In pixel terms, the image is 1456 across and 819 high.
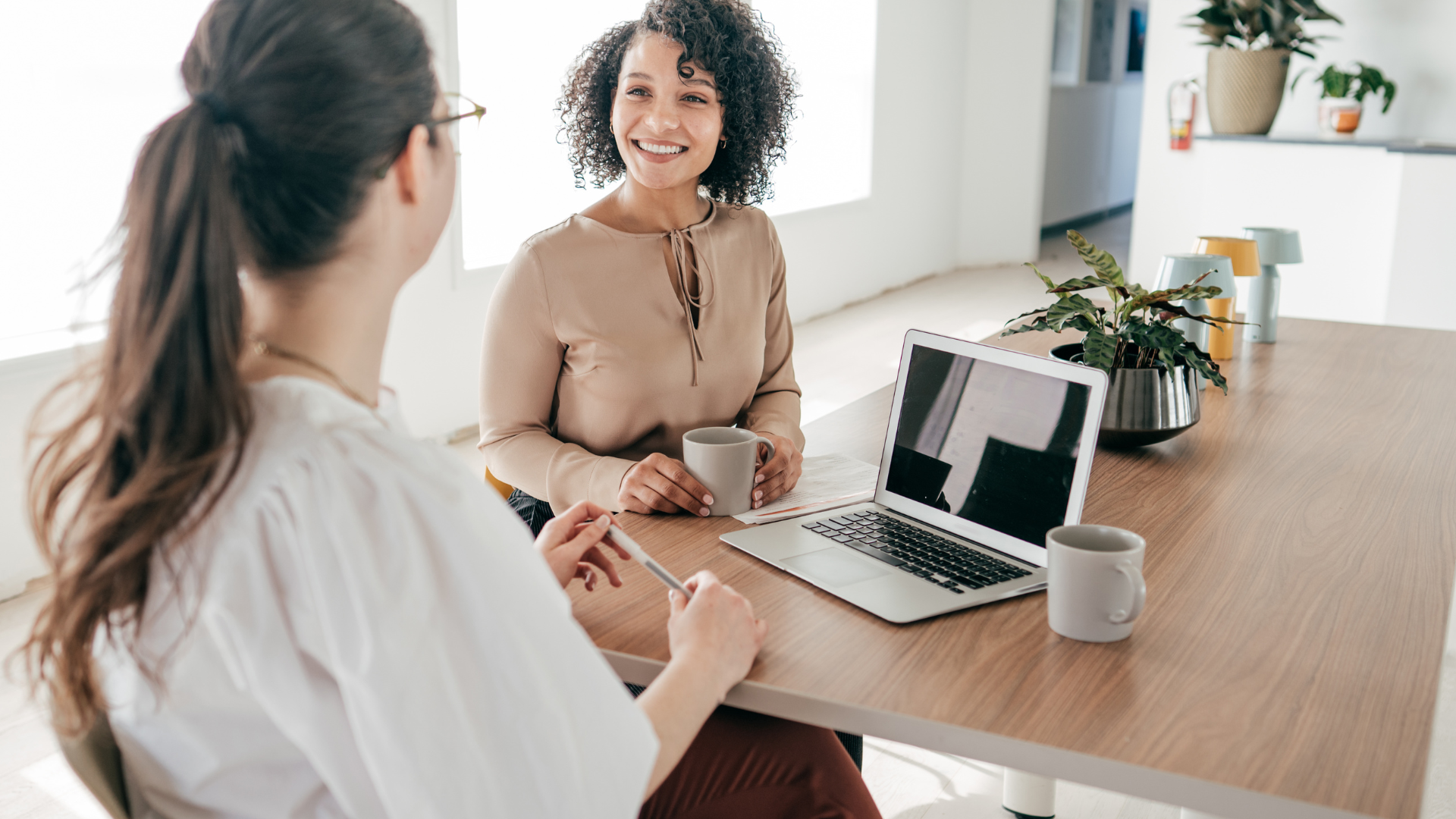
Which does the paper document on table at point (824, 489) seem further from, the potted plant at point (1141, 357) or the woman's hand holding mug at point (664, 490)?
the potted plant at point (1141, 357)

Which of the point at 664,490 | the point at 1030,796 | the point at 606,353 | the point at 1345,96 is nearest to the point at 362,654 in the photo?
the point at 664,490

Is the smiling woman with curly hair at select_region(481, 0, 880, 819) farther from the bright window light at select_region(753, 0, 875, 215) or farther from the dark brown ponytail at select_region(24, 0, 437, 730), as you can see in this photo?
the bright window light at select_region(753, 0, 875, 215)

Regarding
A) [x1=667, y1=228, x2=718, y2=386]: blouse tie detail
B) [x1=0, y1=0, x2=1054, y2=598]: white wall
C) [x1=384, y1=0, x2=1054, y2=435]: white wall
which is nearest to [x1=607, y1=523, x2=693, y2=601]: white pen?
[x1=667, y1=228, x2=718, y2=386]: blouse tie detail

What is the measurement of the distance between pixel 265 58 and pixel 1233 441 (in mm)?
1467

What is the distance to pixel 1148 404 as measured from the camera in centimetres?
163

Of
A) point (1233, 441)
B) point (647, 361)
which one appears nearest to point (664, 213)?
point (647, 361)

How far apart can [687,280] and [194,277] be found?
1048mm

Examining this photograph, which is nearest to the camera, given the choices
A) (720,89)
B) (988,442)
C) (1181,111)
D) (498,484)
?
(988,442)

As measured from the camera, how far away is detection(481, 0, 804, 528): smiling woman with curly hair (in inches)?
64.6

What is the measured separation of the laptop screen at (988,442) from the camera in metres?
1.19

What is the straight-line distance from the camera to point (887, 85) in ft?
22.9

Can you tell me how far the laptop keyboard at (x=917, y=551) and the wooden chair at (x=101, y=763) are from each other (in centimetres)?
74

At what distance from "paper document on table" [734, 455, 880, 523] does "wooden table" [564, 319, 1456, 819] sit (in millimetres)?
55

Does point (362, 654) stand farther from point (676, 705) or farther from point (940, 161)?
point (940, 161)
